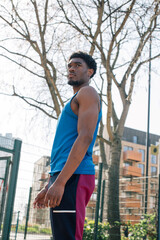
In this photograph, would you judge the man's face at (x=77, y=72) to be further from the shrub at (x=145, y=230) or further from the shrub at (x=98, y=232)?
the shrub at (x=145, y=230)

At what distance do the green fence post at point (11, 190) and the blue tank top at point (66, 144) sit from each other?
3.66 metres

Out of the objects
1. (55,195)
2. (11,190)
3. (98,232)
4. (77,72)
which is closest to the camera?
(55,195)

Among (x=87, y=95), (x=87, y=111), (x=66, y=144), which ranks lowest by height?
(x=66, y=144)

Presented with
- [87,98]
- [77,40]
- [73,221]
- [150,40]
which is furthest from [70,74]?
[150,40]

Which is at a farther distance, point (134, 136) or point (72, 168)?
point (134, 136)

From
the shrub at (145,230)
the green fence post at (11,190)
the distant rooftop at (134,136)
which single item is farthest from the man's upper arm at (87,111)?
the distant rooftop at (134,136)

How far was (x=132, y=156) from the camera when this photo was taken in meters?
48.2

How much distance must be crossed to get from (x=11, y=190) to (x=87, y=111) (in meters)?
3.91

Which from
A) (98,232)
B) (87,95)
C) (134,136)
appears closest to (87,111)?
(87,95)

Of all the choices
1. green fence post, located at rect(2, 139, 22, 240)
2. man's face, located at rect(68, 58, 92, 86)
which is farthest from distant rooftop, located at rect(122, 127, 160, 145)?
man's face, located at rect(68, 58, 92, 86)

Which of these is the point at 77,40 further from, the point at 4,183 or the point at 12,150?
the point at 4,183

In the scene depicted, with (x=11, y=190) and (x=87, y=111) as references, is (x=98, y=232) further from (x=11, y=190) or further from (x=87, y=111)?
(x=87, y=111)

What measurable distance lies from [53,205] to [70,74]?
2.92 ft

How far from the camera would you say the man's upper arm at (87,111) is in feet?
6.09
